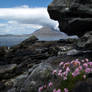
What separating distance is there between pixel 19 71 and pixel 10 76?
5.90 ft

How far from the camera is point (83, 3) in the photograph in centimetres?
1622

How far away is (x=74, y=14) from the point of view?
17.0 metres

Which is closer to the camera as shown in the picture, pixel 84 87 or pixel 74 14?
pixel 84 87

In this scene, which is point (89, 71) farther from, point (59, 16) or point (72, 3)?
point (59, 16)

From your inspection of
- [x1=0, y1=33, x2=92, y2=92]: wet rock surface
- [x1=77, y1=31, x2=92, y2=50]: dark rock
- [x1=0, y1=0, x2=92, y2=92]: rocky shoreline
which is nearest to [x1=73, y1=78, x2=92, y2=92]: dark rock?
[x1=0, y1=0, x2=92, y2=92]: rocky shoreline

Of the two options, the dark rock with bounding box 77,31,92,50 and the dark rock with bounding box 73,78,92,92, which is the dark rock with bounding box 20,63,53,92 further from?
the dark rock with bounding box 73,78,92,92

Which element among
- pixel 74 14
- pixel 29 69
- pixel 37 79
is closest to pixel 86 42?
pixel 74 14

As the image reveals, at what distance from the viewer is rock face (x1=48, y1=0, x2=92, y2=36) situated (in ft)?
51.6

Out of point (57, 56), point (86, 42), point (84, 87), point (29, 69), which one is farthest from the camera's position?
point (57, 56)

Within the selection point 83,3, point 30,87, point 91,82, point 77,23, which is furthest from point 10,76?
point 91,82

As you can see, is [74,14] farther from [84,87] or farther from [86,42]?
[84,87]

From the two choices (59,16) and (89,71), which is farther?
(59,16)

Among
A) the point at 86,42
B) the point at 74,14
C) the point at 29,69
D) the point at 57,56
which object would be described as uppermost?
the point at 74,14

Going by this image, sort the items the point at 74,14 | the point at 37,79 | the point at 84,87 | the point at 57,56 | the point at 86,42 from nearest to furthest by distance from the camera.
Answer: the point at 84,87 < the point at 37,79 < the point at 86,42 < the point at 57,56 < the point at 74,14
